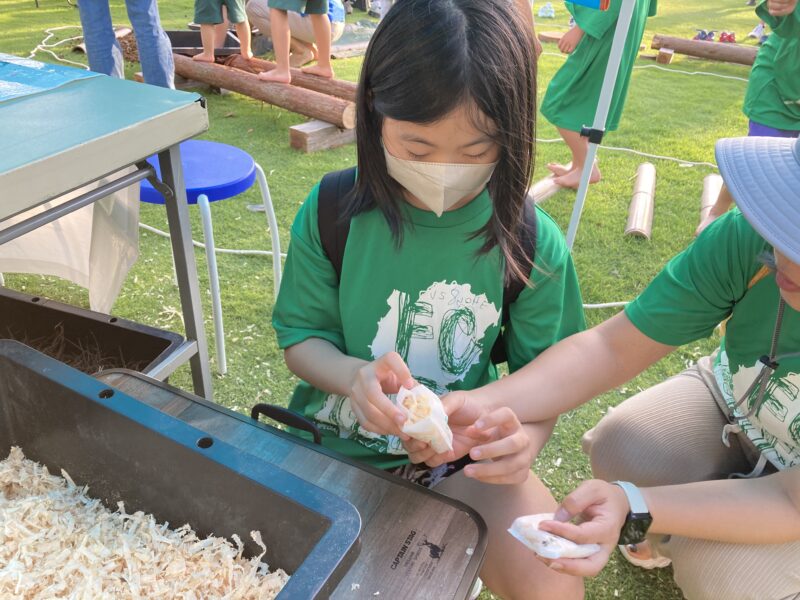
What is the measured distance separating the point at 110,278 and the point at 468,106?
3.98 feet

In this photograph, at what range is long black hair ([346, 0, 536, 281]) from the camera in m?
0.90

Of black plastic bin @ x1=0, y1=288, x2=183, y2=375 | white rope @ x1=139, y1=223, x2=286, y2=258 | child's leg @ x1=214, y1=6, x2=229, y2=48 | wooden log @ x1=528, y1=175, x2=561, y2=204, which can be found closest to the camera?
black plastic bin @ x1=0, y1=288, x2=183, y2=375

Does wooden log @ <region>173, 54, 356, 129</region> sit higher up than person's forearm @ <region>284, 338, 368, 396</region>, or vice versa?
person's forearm @ <region>284, 338, 368, 396</region>

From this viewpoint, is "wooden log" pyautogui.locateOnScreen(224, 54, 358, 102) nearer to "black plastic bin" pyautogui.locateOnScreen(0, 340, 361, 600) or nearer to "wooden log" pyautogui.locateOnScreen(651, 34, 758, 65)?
"black plastic bin" pyautogui.locateOnScreen(0, 340, 361, 600)

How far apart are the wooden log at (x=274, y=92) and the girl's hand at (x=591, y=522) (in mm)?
3216

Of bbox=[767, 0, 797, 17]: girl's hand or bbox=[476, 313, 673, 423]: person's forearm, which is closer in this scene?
bbox=[476, 313, 673, 423]: person's forearm

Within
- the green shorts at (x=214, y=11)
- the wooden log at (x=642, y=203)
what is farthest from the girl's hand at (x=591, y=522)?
the green shorts at (x=214, y=11)

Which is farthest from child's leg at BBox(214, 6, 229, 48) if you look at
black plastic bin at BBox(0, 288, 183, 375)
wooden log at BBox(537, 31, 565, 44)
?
black plastic bin at BBox(0, 288, 183, 375)

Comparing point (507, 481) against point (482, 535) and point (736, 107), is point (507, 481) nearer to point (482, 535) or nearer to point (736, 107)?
point (482, 535)

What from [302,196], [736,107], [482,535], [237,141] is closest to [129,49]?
[237,141]

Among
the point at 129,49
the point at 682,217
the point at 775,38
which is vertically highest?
the point at 775,38

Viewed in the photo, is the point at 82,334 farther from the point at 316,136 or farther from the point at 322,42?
the point at 322,42

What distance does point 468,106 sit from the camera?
0.92 m

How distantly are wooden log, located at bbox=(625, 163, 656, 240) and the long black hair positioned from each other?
7.49ft
